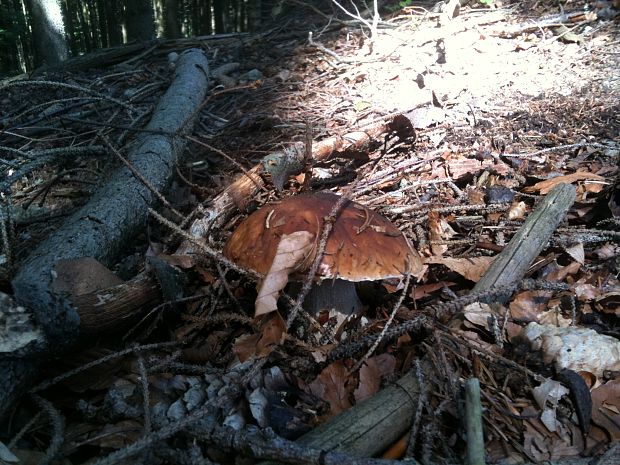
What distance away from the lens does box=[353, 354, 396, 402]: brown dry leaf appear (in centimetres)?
143

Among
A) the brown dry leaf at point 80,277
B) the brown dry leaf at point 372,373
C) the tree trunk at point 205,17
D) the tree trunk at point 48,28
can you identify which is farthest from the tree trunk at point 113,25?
the brown dry leaf at point 372,373

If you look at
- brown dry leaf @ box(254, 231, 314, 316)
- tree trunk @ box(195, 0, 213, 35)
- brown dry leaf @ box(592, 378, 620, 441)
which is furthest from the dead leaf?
tree trunk @ box(195, 0, 213, 35)

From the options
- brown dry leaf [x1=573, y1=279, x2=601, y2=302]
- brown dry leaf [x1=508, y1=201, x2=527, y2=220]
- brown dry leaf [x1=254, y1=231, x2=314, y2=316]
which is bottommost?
brown dry leaf [x1=573, y1=279, x2=601, y2=302]

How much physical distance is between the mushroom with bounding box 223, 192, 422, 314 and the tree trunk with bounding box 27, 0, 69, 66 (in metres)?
7.87

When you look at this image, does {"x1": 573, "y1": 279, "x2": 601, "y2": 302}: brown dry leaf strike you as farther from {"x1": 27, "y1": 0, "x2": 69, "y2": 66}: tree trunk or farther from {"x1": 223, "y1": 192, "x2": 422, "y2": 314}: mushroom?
{"x1": 27, "y1": 0, "x2": 69, "y2": 66}: tree trunk

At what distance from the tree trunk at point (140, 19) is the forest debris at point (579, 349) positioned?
27.3 ft

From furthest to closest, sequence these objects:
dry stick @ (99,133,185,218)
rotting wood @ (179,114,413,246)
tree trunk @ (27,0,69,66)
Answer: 1. tree trunk @ (27,0,69,66)
2. rotting wood @ (179,114,413,246)
3. dry stick @ (99,133,185,218)

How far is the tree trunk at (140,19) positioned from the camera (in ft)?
26.2

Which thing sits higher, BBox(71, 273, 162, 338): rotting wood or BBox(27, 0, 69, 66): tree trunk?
BBox(27, 0, 69, 66): tree trunk

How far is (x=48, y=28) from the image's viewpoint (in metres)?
7.71

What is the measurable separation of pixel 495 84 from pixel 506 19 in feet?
4.73

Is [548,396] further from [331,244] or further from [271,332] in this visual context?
[271,332]

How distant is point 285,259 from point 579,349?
1.00 meters

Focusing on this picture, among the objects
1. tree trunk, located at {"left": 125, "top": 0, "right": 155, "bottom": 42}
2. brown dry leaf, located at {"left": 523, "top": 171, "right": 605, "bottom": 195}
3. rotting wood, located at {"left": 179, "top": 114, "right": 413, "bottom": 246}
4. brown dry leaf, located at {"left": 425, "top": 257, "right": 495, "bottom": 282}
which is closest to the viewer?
brown dry leaf, located at {"left": 425, "top": 257, "right": 495, "bottom": 282}
